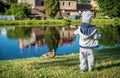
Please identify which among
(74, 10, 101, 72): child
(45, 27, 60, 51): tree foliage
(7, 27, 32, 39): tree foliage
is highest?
(74, 10, 101, 72): child

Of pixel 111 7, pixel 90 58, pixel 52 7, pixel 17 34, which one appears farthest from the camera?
pixel 111 7

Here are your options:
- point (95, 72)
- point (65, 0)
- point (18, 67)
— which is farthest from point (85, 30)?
point (65, 0)

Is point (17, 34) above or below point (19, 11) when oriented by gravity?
above

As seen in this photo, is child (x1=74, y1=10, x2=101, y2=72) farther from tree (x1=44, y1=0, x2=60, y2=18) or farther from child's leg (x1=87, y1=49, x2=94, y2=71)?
tree (x1=44, y1=0, x2=60, y2=18)

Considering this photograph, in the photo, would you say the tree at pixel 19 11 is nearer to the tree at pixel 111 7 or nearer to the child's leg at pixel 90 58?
the tree at pixel 111 7

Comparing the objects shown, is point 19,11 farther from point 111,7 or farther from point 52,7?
point 111,7

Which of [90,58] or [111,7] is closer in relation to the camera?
[90,58]

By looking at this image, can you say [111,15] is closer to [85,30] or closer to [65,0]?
[65,0]

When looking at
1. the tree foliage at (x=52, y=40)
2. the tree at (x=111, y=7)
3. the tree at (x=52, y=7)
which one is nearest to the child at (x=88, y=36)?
the tree foliage at (x=52, y=40)

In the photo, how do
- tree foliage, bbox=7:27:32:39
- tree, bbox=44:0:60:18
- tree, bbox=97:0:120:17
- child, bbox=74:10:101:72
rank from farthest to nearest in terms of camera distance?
tree, bbox=44:0:60:18 < tree, bbox=97:0:120:17 < tree foliage, bbox=7:27:32:39 < child, bbox=74:10:101:72

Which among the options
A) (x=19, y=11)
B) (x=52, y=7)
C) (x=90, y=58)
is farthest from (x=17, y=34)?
(x=52, y=7)

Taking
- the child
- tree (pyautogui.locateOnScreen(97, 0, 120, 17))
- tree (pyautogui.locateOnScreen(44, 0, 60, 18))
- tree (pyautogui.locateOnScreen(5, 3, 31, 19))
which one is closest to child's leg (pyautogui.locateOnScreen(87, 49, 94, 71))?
the child

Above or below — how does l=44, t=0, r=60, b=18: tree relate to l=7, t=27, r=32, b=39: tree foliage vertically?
below

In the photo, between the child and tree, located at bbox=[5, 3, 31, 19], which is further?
tree, located at bbox=[5, 3, 31, 19]
